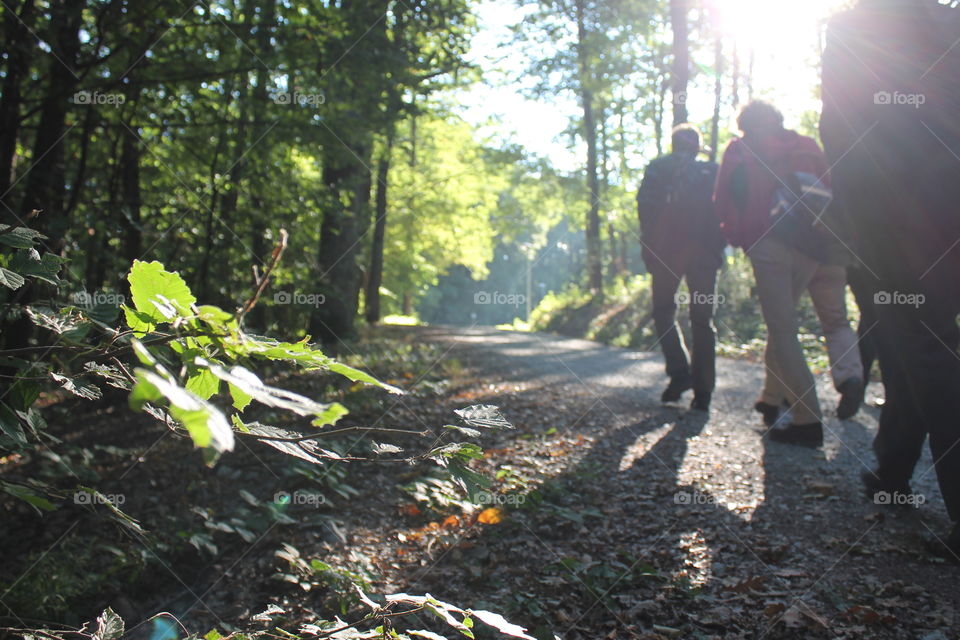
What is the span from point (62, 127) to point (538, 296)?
8897cm

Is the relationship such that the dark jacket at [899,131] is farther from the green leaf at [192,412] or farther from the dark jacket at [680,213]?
the green leaf at [192,412]

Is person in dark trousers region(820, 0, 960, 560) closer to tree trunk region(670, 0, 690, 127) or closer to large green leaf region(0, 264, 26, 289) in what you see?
large green leaf region(0, 264, 26, 289)

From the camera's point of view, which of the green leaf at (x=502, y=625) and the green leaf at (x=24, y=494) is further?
the green leaf at (x=24, y=494)

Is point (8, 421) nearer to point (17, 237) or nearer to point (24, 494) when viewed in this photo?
point (24, 494)

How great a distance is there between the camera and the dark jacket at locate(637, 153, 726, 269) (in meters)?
5.49

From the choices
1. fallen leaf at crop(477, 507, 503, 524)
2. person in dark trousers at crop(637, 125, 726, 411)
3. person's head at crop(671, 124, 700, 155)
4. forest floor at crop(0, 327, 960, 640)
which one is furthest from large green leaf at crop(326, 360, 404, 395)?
person's head at crop(671, 124, 700, 155)

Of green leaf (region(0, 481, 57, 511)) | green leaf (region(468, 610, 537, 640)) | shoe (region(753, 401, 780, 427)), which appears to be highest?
green leaf (region(0, 481, 57, 511))

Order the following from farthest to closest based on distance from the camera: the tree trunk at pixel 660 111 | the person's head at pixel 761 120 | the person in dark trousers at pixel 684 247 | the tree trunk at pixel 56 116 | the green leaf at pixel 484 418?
the tree trunk at pixel 660 111 < the person in dark trousers at pixel 684 247 < the person's head at pixel 761 120 < the tree trunk at pixel 56 116 < the green leaf at pixel 484 418

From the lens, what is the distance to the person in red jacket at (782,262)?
4.46 meters

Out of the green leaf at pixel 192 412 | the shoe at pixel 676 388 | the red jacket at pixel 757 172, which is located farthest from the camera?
the shoe at pixel 676 388

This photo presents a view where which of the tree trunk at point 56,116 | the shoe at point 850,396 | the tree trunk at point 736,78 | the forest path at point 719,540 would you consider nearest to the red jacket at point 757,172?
the shoe at point 850,396

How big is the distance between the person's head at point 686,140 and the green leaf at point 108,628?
211 inches

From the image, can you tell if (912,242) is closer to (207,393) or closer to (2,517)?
(207,393)

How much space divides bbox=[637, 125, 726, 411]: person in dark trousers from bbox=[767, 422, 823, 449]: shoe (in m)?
0.93
